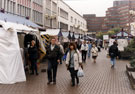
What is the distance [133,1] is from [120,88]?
14691cm

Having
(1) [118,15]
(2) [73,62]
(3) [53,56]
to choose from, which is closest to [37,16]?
(3) [53,56]

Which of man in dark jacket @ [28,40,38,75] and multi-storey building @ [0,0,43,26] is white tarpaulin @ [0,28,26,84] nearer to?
man in dark jacket @ [28,40,38,75]

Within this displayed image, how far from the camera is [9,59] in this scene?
28.6 feet

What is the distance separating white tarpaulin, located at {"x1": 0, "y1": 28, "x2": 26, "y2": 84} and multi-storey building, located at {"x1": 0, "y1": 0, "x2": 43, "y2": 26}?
18260 millimetres

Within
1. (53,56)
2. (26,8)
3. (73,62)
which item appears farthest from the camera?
(26,8)

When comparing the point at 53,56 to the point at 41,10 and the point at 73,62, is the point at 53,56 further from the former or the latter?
the point at 41,10

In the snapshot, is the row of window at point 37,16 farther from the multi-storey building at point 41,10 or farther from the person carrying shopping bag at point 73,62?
the person carrying shopping bag at point 73,62

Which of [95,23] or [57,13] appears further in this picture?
[95,23]

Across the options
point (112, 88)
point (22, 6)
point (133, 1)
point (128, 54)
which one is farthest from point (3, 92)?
point (133, 1)

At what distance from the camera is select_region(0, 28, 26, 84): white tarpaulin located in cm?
846

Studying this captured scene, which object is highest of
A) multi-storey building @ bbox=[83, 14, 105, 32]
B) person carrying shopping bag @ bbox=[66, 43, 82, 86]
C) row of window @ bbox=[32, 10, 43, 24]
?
multi-storey building @ bbox=[83, 14, 105, 32]

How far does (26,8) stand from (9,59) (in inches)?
995

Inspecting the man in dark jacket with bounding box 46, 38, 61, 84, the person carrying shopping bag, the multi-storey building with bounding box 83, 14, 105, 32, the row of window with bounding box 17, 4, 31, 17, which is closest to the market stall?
the man in dark jacket with bounding box 46, 38, 61, 84

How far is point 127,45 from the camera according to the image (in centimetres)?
2091
